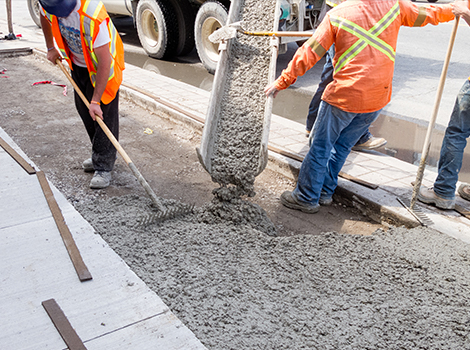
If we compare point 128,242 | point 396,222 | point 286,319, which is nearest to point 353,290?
point 286,319

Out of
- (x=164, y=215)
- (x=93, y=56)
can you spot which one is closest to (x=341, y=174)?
(x=164, y=215)

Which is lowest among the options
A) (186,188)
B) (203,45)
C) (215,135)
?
(186,188)

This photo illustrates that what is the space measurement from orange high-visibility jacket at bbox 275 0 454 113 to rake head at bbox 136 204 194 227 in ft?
4.55

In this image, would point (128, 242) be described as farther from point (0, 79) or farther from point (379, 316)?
point (0, 79)

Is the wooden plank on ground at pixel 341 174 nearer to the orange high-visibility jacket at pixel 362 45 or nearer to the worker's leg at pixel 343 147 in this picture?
the worker's leg at pixel 343 147

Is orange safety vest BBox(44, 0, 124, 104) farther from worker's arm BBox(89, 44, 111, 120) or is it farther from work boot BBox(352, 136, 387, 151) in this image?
work boot BBox(352, 136, 387, 151)

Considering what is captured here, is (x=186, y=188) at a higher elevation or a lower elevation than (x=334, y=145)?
lower

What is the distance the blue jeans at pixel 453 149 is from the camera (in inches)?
136

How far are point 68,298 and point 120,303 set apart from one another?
31 centimetres

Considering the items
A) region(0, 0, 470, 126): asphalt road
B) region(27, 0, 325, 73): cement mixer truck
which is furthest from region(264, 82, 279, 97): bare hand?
region(27, 0, 325, 73): cement mixer truck

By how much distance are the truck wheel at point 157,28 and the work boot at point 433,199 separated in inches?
260

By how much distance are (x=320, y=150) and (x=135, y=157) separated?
2.27 meters

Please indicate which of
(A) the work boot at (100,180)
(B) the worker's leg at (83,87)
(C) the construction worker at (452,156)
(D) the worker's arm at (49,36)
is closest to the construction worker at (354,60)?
(C) the construction worker at (452,156)

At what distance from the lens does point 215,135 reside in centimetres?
399
